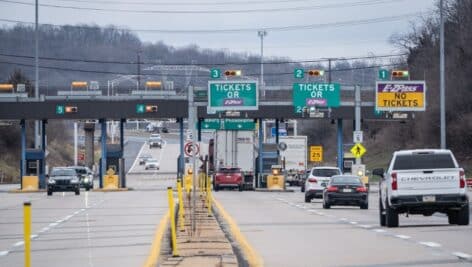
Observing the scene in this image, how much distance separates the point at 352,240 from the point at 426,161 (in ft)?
17.3

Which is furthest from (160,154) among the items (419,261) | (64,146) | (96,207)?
(419,261)

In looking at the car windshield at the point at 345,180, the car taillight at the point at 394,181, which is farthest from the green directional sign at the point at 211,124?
the car taillight at the point at 394,181

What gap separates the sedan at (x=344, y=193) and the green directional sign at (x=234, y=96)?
25162 mm

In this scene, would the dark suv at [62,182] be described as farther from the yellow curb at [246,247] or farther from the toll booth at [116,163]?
the yellow curb at [246,247]

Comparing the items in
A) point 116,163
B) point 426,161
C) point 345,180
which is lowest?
point 116,163

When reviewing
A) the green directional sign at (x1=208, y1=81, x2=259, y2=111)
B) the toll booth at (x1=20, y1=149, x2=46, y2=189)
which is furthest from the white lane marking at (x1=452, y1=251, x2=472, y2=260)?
the toll booth at (x1=20, y1=149, x2=46, y2=189)

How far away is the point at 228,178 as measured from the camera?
69.1m

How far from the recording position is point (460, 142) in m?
76.4

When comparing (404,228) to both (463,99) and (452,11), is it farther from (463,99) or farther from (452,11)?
(452,11)

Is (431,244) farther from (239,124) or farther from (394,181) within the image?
(239,124)

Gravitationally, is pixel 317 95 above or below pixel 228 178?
above

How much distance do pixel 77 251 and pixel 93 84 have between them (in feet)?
172

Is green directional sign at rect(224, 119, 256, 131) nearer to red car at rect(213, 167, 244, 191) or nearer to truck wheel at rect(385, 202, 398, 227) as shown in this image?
red car at rect(213, 167, 244, 191)

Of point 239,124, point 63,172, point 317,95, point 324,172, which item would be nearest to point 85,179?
point 239,124
